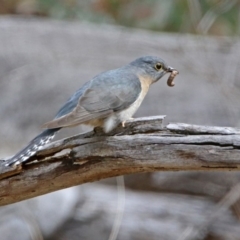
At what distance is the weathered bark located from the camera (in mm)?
2500

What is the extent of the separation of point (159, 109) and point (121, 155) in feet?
6.80

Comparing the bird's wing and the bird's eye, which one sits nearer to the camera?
the bird's wing

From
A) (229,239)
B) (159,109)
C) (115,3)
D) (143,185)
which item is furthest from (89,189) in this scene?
(115,3)

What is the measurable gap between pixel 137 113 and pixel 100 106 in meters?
2.03

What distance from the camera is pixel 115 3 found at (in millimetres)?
7945

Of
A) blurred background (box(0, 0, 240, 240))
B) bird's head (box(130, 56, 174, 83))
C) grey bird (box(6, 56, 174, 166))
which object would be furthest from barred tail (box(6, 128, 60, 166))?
blurred background (box(0, 0, 240, 240))

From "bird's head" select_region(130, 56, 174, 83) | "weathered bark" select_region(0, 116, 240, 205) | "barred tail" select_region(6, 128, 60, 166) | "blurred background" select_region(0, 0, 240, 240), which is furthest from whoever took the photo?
"blurred background" select_region(0, 0, 240, 240)

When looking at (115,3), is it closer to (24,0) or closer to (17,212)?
(24,0)

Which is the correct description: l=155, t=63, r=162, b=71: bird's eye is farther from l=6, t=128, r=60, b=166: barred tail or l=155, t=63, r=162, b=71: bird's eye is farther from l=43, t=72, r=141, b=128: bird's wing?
l=6, t=128, r=60, b=166: barred tail

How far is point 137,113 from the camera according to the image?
4656 millimetres

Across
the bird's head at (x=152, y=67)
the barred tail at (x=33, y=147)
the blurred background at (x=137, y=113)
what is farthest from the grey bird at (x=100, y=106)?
the blurred background at (x=137, y=113)

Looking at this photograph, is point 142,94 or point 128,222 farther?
point 128,222

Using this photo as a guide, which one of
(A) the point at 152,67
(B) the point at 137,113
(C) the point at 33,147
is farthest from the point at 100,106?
(B) the point at 137,113

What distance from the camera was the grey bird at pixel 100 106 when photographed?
2.58 metres
